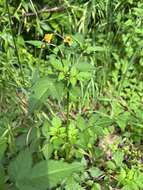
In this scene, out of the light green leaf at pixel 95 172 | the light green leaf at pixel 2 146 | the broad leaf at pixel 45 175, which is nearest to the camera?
the broad leaf at pixel 45 175

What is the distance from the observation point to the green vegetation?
58.7 inches

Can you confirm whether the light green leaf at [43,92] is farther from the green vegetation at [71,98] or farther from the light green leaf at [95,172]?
the light green leaf at [95,172]

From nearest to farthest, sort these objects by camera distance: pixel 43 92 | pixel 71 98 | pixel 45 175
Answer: pixel 45 175, pixel 43 92, pixel 71 98

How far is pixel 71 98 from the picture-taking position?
6.00ft

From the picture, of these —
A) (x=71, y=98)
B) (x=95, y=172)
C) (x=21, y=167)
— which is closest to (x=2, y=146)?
(x=21, y=167)

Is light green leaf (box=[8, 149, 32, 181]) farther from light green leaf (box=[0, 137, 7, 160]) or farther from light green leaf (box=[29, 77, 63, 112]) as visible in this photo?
light green leaf (box=[29, 77, 63, 112])

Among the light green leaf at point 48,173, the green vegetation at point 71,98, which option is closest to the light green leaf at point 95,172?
the green vegetation at point 71,98

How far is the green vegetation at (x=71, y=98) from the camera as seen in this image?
149 centimetres

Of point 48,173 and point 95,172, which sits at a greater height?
point 48,173

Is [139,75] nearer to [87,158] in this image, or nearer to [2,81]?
[87,158]

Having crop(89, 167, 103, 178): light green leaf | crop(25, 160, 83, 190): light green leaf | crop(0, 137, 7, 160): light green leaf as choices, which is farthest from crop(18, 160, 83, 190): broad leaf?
crop(89, 167, 103, 178): light green leaf

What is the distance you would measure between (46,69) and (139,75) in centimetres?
60

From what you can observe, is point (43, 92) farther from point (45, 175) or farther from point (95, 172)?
point (95, 172)

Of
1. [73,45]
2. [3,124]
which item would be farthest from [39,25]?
[3,124]
